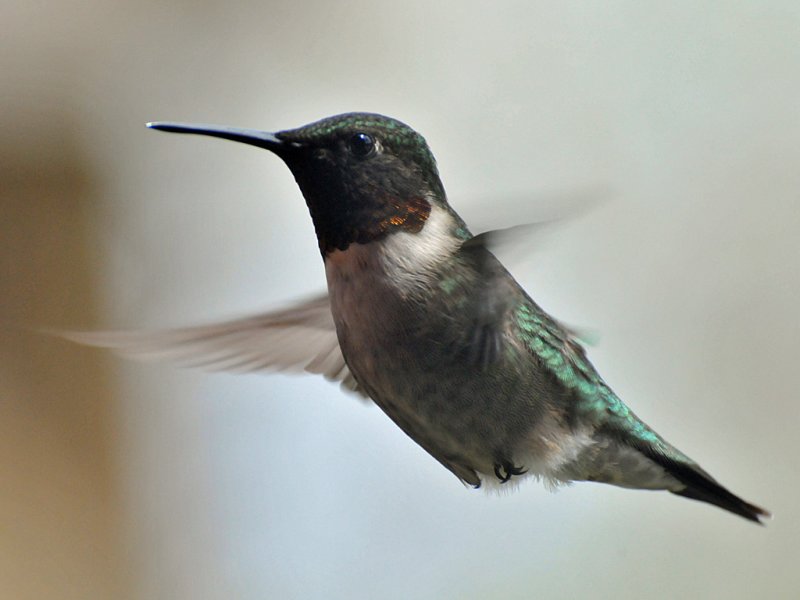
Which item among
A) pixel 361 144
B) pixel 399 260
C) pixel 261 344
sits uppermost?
pixel 361 144

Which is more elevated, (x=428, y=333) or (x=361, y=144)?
(x=361, y=144)

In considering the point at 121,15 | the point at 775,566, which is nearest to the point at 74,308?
the point at 121,15

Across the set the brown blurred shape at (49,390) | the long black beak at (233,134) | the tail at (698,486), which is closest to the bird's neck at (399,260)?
the long black beak at (233,134)

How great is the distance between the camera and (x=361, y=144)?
88 cm

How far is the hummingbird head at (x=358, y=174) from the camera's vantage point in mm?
855

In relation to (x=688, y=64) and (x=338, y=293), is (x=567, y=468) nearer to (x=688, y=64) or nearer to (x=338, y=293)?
(x=338, y=293)

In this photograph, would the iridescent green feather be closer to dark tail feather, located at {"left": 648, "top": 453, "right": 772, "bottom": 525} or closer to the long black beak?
dark tail feather, located at {"left": 648, "top": 453, "right": 772, "bottom": 525}

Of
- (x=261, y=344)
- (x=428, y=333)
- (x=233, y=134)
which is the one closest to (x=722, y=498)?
(x=428, y=333)

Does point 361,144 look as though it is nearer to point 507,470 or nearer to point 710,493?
point 507,470

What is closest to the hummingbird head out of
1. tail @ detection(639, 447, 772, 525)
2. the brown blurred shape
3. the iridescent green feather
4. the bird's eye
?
the bird's eye

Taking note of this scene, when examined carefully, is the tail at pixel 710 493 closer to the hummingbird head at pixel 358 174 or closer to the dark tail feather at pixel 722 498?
the dark tail feather at pixel 722 498

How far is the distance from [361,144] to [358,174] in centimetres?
3

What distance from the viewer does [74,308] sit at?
278cm

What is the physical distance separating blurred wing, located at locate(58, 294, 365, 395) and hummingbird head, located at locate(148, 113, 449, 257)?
0.81ft
